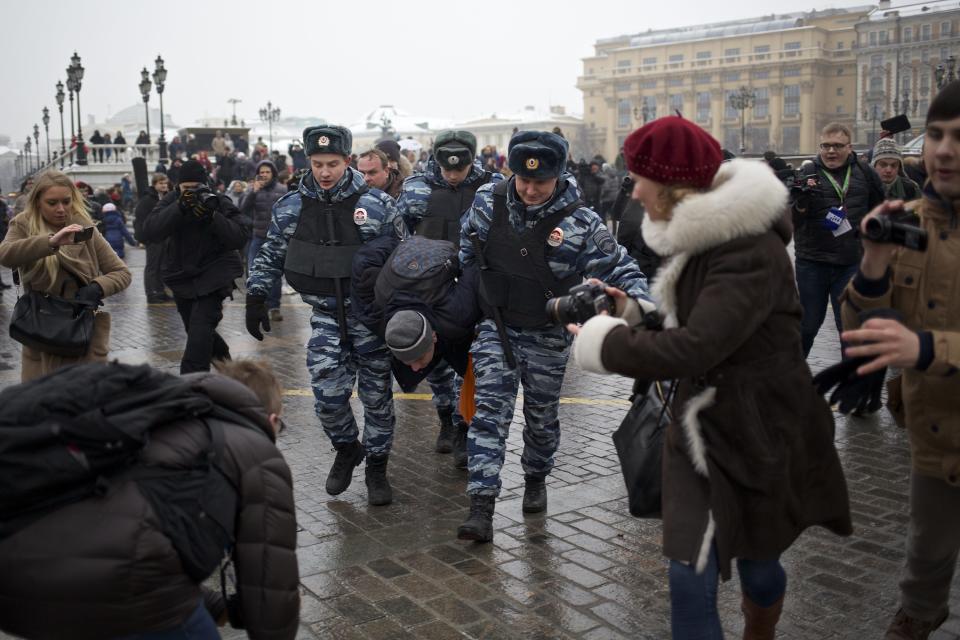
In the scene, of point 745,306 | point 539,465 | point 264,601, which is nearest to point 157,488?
point 264,601

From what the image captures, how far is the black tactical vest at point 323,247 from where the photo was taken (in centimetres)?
561

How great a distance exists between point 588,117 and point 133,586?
14081 centimetres

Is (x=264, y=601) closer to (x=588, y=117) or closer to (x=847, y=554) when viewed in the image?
(x=847, y=554)

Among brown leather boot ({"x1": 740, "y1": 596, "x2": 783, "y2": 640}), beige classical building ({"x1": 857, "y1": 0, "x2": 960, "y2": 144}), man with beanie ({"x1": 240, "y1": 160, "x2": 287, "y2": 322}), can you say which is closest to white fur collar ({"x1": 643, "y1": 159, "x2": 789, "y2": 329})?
brown leather boot ({"x1": 740, "y1": 596, "x2": 783, "y2": 640})

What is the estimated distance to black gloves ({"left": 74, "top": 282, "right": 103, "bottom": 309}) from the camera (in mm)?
5757

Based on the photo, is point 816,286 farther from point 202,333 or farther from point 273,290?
point 273,290

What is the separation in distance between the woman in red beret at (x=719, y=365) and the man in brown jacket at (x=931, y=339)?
0.27 metres

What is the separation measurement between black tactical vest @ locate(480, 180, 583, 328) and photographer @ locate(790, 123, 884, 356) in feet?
10.7

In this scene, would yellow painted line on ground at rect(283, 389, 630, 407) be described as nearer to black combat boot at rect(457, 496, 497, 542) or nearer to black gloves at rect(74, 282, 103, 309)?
black gloves at rect(74, 282, 103, 309)

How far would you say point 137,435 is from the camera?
2.22 m

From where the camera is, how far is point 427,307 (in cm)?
500

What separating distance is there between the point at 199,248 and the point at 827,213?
4.86 m

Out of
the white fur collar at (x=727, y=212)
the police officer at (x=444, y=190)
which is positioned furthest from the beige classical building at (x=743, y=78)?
the white fur collar at (x=727, y=212)

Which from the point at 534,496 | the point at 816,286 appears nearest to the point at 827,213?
the point at 816,286
